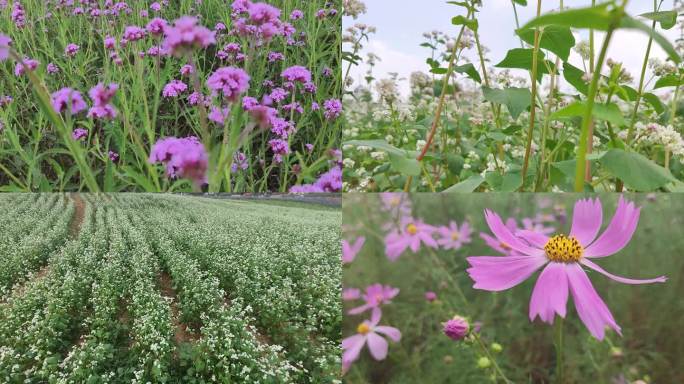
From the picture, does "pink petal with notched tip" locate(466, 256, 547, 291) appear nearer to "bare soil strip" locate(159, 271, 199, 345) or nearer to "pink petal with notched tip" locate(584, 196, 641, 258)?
"pink petal with notched tip" locate(584, 196, 641, 258)

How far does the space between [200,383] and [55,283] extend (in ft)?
0.99

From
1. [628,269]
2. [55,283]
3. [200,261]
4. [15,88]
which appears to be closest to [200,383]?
[200,261]

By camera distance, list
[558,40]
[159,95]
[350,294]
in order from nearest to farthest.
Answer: [558,40] → [350,294] → [159,95]

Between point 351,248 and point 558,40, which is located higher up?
point 558,40

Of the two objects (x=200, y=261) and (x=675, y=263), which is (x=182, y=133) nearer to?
(x=200, y=261)

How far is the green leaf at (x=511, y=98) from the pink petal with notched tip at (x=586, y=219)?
0.40ft

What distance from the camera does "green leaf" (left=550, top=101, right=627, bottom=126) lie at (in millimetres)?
465

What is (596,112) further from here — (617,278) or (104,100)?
(104,100)

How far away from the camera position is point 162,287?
35.0 inches

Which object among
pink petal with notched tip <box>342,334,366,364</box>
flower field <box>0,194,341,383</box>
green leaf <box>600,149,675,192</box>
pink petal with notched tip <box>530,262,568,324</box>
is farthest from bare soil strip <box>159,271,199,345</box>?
green leaf <box>600,149,675,192</box>

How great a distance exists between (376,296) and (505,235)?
169 millimetres

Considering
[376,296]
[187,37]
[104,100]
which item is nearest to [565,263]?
[376,296]

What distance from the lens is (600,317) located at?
558 mm

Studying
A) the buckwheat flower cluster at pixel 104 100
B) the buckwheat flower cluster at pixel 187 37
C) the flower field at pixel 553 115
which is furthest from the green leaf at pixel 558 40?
the buckwheat flower cluster at pixel 104 100
